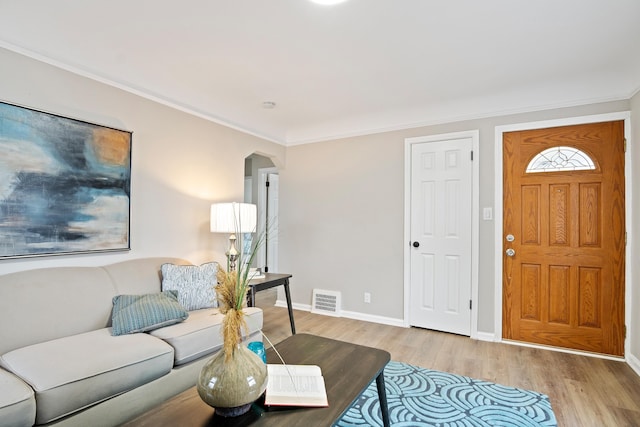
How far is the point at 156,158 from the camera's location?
286 centimetres

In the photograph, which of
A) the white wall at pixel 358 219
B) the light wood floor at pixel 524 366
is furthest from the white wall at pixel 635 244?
the white wall at pixel 358 219

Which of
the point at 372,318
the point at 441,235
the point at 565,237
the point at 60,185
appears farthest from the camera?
the point at 372,318

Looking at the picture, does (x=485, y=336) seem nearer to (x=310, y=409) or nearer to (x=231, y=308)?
(x=310, y=409)

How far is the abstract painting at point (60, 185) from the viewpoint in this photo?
78.8 inches

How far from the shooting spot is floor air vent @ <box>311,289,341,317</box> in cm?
408

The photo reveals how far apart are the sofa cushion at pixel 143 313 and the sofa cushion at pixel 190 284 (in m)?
0.21

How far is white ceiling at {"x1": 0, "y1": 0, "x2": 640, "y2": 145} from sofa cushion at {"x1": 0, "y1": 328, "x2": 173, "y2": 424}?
1816mm

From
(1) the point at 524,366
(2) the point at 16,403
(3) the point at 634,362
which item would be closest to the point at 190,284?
(2) the point at 16,403

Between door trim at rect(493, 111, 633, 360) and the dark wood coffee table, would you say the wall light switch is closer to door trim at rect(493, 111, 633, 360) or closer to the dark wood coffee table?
door trim at rect(493, 111, 633, 360)

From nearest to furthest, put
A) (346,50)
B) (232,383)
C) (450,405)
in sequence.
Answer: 1. (232,383)
2. (450,405)
3. (346,50)

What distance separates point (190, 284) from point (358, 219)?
6.87ft

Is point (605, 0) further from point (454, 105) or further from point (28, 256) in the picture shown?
point (28, 256)

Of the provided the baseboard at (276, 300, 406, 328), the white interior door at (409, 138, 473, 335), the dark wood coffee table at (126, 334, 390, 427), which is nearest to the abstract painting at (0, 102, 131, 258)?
the dark wood coffee table at (126, 334, 390, 427)

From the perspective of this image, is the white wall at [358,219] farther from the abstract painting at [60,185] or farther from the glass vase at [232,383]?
the glass vase at [232,383]
